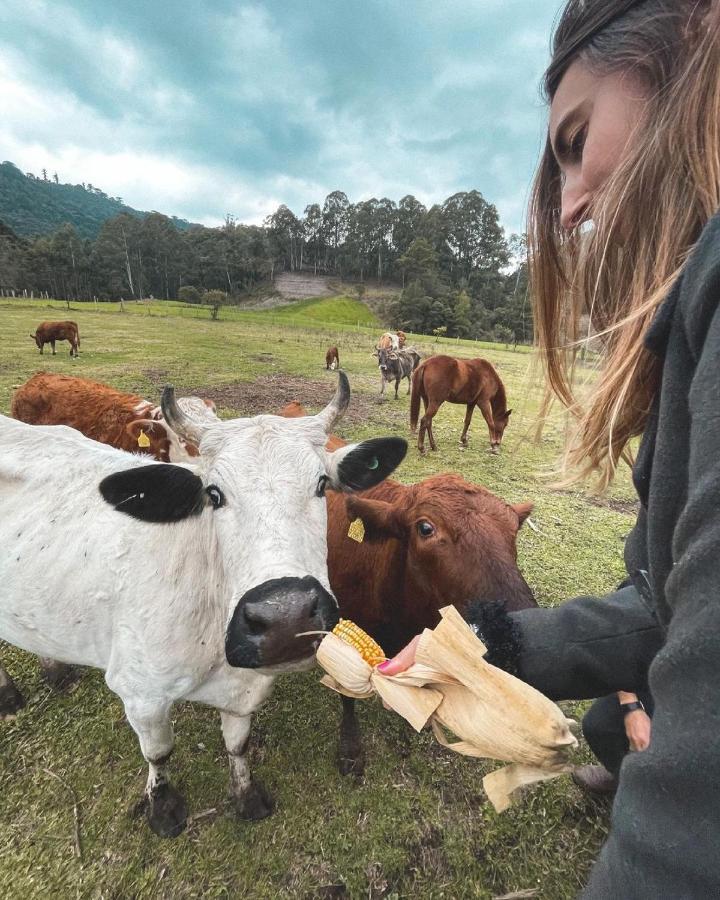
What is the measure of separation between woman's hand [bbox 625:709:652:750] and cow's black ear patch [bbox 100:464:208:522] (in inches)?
98.3

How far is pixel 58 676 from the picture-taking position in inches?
134

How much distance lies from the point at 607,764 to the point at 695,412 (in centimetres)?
299

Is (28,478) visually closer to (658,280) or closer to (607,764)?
(658,280)

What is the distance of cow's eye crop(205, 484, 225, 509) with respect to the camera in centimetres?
200

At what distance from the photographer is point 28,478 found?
277 centimetres

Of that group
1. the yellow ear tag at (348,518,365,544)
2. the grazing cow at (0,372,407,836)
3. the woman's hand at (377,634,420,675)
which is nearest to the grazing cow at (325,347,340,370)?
the grazing cow at (0,372,407,836)

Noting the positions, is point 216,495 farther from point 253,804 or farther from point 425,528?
point 253,804

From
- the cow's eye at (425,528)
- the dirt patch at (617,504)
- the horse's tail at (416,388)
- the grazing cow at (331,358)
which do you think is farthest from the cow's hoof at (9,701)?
the grazing cow at (331,358)

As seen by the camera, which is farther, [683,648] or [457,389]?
[457,389]

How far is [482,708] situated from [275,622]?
80 centimetres

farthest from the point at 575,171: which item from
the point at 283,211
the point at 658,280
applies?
the point at 283,211

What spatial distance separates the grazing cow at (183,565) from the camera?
67.7 inches

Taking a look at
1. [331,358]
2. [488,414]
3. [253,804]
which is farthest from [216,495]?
[331,358]

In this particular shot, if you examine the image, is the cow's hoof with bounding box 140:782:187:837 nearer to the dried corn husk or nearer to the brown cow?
the brown cow
